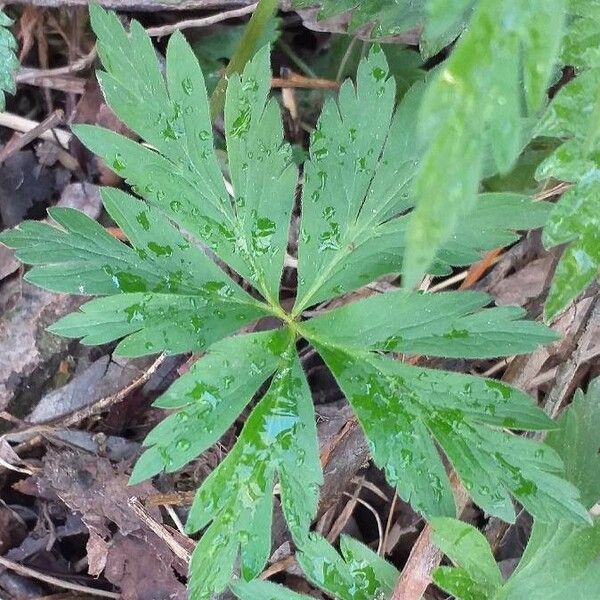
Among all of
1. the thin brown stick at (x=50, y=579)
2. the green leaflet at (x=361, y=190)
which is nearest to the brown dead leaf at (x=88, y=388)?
the thin brown stick at (x=50, y=579)

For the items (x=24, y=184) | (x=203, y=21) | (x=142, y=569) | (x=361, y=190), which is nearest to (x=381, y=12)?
(x=361, y=190)

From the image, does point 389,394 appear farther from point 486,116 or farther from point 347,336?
point 486,116

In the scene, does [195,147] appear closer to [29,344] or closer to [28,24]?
[29,344]

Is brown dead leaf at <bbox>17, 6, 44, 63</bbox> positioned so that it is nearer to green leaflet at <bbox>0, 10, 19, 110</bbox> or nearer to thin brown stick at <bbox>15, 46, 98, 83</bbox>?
thin brown stick at <bbox>15, 46, 98, 83</bbox>

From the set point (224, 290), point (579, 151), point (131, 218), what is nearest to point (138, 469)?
point (224, 290)

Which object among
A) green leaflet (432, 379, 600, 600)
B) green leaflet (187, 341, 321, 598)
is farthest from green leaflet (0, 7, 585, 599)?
green leaflet (432, 379, 600, 600)

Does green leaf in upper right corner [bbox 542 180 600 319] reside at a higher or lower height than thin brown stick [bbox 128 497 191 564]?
higher

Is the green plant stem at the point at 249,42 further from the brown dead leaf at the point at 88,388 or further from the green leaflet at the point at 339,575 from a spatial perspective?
the green leaflet at the point at 339,575
